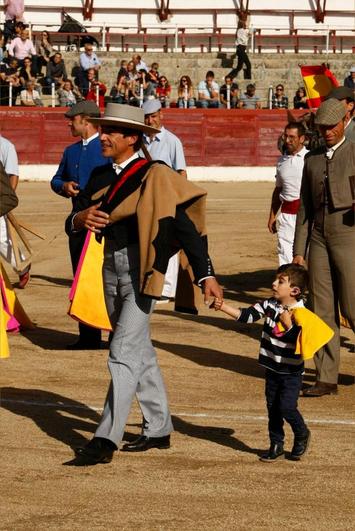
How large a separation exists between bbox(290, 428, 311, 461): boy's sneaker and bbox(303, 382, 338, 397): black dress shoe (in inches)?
67.9

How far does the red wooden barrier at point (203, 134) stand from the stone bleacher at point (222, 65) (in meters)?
3.08

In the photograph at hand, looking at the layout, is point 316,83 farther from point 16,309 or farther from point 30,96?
point 30,96

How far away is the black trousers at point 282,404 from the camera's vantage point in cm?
680

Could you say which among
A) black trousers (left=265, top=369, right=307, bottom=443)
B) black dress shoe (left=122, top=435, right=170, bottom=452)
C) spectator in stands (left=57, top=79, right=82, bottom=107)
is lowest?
Answer: spectator in stands (left=57, top=79, right=82, bottom=107)

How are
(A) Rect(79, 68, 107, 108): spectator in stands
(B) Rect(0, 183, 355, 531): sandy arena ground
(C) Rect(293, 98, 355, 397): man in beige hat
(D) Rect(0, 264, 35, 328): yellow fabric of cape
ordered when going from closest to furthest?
(B) Rect(0, 183, 355, 531): sandy arena ground < (C) Rect(293, 98, 355, 397): man in beige hat < (D) Rect(0, 264, 35, 328): yellow fabric of cape < (A) Rect(79, 68, 107, 108): spectator in stands

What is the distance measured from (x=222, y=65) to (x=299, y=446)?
29.2 metres

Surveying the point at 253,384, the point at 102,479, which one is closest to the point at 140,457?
the point at 102,479

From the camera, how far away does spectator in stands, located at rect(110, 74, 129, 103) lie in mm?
29975

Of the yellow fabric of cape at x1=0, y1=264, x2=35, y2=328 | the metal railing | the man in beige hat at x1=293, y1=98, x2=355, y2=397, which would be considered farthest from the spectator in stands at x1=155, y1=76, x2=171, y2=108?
the man in beige hat at x1=293, y1=98, x2=355, y2=397

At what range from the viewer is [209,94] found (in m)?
31.3

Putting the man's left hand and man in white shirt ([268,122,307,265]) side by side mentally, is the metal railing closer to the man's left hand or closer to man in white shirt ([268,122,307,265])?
man in white shirt ([268,122,307,265])

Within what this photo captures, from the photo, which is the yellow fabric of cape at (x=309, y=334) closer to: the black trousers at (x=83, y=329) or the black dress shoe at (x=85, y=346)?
the black trousers at (x=83, y=329)

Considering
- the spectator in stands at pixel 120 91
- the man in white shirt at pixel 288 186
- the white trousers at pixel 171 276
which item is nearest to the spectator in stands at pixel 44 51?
the spectator in stands at pixel 120 91

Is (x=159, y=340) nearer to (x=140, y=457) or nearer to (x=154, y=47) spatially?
(x=140, y=457)
